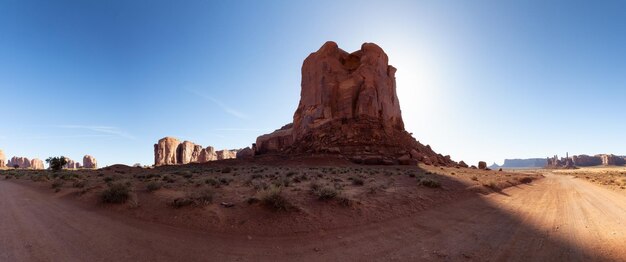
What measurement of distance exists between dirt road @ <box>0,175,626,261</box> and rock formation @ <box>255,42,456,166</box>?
31253 mm

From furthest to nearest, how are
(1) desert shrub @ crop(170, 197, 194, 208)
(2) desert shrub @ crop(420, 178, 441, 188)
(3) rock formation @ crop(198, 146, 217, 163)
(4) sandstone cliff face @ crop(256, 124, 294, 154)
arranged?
(3) rock formation @ crop(198, 146, 217, 163)
(4) sandstone cliff face @ crop(256, 124, 294, 154)
(2) desert shrub @ crop(420, 178, 441, 188)
(1) desert shrub @ crop(170, 197, 194, 208)

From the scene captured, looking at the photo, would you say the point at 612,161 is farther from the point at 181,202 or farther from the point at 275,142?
the point at 181,202

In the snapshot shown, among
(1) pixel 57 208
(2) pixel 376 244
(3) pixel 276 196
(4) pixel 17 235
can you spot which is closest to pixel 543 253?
(2) pixel 376 244

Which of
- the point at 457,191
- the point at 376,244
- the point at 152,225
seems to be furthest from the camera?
the point at 457,191

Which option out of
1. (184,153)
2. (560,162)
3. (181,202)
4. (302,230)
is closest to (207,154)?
(184,153)

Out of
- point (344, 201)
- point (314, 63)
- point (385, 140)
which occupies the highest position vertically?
point (314, 63)

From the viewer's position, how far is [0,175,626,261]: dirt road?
17.8 ft

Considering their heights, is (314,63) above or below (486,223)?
above

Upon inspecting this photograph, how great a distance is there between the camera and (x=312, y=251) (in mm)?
5789

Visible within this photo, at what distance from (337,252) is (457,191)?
1039cm

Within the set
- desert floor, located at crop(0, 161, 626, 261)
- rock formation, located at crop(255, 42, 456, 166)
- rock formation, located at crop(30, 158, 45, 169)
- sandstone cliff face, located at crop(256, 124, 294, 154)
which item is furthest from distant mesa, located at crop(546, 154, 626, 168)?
rock formation, located at crop(30, 158, 45, 169)

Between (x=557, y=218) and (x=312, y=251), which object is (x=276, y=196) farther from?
(x=557, y=218)

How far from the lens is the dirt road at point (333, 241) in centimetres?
543

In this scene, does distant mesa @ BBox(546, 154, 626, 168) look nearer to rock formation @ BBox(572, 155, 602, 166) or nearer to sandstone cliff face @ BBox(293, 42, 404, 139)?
rock formation @ BBox(572, 155, 602, 166)
